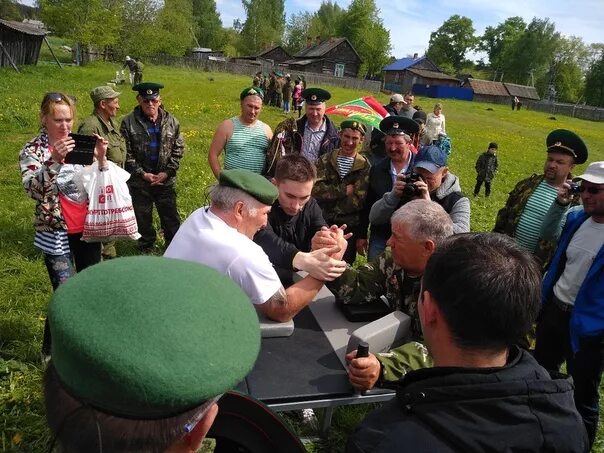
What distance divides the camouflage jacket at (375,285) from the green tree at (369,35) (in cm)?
7524

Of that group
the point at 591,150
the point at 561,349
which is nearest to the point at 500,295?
the point at 561,349

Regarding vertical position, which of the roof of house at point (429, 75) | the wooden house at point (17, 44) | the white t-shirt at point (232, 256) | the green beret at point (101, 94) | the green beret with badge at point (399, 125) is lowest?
the white t-shirt at point (232, 256)

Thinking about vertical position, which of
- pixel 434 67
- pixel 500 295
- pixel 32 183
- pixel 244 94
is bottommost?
pixel 32 183

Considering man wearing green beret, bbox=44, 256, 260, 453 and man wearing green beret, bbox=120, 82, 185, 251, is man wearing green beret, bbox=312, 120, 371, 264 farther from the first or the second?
man wearing green beret, bbox=44, 256, 260, 453

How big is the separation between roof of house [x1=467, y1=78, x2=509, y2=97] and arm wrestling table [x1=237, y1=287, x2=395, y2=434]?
235 ft

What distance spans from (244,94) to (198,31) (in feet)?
320

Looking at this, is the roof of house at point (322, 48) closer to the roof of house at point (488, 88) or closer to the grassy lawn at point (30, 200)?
the roof of house at point (488, 88)

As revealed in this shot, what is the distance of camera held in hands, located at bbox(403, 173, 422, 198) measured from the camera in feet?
12.5

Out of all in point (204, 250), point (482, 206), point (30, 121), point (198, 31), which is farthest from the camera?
point (198, 31)

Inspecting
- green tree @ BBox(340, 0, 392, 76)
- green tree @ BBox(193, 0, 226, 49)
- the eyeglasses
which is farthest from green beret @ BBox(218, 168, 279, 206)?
green tree @ BBox(193, 0, 226, 49)

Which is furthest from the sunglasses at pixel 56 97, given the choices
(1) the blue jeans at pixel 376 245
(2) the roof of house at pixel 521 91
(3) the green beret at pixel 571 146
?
(2) the roof of house at pixel 521 91

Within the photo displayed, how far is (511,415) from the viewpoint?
1.31 meters

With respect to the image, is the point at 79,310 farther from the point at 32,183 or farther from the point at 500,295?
the point at 32,183

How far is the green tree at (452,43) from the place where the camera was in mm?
95875
